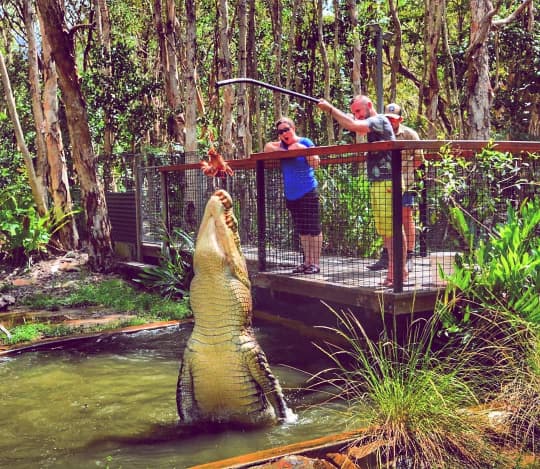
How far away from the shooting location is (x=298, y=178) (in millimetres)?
7238

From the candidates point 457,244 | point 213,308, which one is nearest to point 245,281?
point 213,308

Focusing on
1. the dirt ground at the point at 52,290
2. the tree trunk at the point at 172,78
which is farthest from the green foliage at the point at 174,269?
the tree trunk at the point at 172,78

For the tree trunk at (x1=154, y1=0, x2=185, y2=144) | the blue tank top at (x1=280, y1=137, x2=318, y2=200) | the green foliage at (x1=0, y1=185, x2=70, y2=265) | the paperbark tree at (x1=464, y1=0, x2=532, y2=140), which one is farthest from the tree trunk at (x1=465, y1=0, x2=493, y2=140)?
the tree trunk at (x1=154, y1=0, x2=185, y2=144)

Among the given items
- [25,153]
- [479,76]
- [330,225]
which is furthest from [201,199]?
[25,153]

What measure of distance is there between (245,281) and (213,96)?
856 inches

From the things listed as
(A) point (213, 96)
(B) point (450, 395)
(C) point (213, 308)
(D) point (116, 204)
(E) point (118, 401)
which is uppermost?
(A) point (213, 96)

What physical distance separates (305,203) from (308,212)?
10 cm

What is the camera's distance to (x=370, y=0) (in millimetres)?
16750

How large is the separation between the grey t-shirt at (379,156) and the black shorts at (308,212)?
1.01 m

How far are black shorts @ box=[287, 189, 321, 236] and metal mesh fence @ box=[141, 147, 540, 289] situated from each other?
0.20 ft

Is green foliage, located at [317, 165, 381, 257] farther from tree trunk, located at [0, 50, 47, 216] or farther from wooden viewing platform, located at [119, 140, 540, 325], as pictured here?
tree trunk, located at [0, 50, 47, 216]

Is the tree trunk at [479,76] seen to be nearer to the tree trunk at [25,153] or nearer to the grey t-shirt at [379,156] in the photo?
the grey t-shirt at [379,156]

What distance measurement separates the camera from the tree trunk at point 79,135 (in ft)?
36.7

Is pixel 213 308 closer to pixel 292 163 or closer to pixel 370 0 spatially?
pixel 292 163
